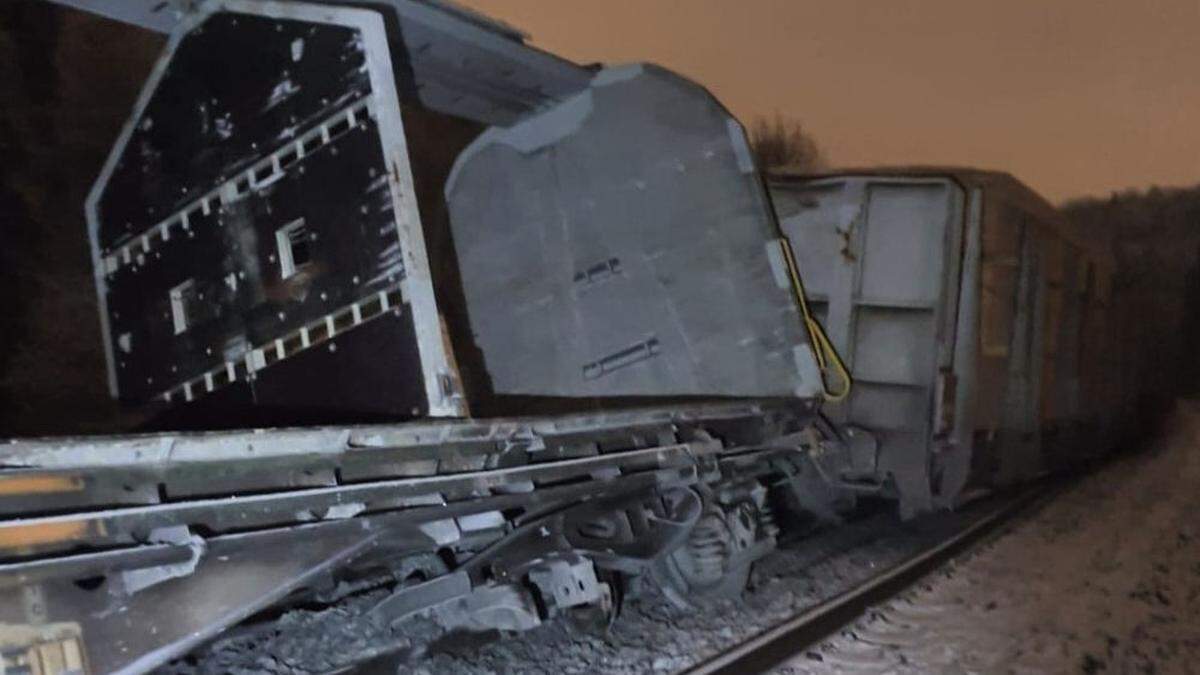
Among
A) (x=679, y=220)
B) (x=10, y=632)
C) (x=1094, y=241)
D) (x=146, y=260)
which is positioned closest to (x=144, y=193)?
(x=146, y=260)

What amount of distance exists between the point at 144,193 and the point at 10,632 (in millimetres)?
4256

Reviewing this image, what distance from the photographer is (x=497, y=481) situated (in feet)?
10.2

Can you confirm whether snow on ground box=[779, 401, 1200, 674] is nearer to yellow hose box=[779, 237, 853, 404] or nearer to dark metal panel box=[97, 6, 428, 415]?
yellow hose box=[779, 237, 853, 404]

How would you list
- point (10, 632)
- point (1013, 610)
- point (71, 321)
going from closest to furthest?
point (10, 632), point (1013, 610), point (71, 321)

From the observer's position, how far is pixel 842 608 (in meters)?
4.91

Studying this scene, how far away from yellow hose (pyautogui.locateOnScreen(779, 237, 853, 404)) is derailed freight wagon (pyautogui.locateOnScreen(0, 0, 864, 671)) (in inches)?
2.2

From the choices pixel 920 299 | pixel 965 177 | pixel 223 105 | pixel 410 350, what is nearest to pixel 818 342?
pixel 920 299

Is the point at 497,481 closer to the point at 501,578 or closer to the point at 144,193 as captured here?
the point at 501,578

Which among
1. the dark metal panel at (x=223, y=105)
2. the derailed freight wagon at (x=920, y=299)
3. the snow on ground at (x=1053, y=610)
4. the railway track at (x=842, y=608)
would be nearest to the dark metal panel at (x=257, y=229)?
the dark metal panel at (x=223, y=105)

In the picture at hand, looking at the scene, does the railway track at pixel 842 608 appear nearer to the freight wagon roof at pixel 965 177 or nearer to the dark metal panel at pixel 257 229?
the dark metal panel at pixel 257 229

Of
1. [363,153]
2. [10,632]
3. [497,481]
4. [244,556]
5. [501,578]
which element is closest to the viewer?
[10,632]

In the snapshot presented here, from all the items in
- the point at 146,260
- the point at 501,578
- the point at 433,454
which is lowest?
the point at 501,578

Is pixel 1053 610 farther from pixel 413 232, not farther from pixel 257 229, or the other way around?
pixel 257 229

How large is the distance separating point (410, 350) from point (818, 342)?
2.73 m
